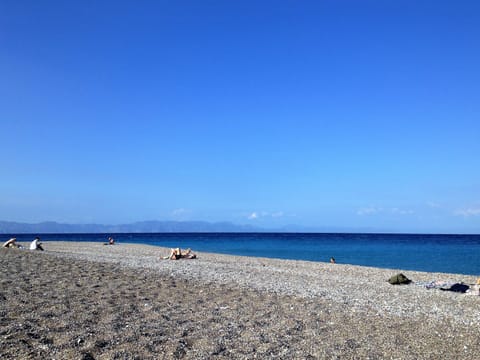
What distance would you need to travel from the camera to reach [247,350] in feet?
25.8

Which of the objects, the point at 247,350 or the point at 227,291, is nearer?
the point at 247,350

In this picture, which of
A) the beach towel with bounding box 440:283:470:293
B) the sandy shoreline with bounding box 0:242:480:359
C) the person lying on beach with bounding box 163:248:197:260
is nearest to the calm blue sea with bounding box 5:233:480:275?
the beach towel with bounding box 440:283:470:293

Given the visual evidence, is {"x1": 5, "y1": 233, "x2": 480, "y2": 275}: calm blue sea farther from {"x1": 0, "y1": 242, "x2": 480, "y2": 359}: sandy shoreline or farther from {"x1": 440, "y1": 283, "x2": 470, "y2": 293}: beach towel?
{"x1": 0, "y1": 242, "x2": 480, "y2": 359}: sandy shoreline

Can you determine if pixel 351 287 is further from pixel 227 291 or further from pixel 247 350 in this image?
pixel 247 350

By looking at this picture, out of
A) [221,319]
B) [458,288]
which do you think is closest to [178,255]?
[458,288]

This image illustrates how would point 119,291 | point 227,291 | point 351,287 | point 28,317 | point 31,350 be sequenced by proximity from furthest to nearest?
point 351,287, point 227,291, point 119,291, point 28,317, point 31,350

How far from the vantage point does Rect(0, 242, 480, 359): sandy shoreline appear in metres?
7.82

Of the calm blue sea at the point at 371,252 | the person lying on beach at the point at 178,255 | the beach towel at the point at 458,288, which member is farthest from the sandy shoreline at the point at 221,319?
the calm blue sea at the point at 371,252

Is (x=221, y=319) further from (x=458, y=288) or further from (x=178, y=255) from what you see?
(x=178, y=255)

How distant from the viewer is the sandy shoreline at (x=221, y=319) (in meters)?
7.82

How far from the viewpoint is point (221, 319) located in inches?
404

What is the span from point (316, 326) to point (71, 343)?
18.5 ft

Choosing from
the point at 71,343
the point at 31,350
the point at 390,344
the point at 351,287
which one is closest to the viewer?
the point at 31,350

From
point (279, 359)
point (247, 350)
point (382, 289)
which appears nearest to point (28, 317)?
point (247, 350)
